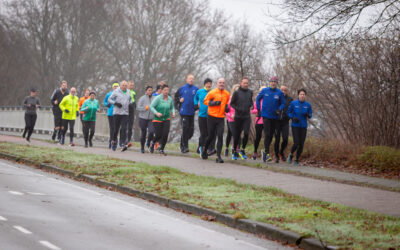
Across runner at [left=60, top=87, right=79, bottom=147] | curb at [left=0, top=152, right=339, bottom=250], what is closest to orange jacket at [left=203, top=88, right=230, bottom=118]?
curb at [left=0, top=152, right=339, bottom=250]

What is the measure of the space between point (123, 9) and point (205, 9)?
4768 millimetres

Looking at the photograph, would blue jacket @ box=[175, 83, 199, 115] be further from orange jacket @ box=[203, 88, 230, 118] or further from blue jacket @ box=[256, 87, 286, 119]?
blue jacket @ box=[256, 87, 286, 119]

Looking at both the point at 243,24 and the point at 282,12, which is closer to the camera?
the point at 282,12

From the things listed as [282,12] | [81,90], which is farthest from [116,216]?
[81,90]

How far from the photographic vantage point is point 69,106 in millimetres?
21594

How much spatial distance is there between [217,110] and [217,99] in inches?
11.2

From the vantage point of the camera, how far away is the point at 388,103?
17609mm

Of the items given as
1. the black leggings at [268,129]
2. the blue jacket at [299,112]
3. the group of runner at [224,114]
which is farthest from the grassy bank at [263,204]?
the blue jacket at [299,112]

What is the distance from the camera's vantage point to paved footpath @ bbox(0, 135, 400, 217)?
385 inches

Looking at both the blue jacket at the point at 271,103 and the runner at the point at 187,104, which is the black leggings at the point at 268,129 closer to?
the blue jacket at the point at 271,103

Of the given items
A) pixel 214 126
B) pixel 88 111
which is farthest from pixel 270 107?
pixel 88 111

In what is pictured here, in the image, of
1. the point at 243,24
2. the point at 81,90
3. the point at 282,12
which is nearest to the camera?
the point at 282,12

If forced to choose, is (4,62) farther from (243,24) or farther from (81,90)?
(243,24)

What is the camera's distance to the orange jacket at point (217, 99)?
1579 cm
